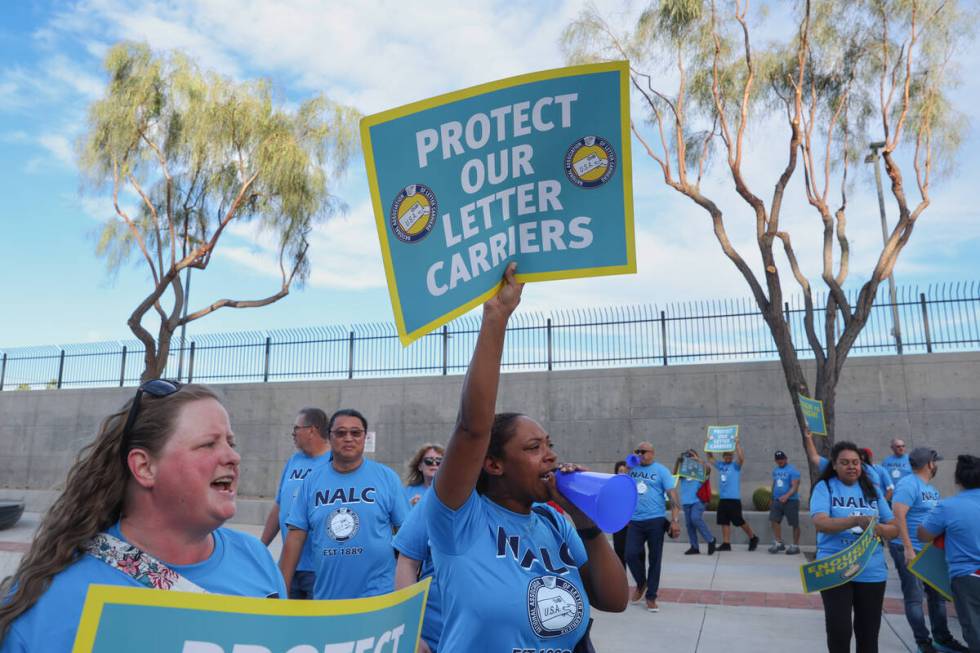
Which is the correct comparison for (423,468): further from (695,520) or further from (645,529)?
(695,520)

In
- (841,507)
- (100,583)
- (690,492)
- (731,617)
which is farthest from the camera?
(690,492)

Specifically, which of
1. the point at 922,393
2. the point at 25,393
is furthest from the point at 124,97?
the point at 922,393

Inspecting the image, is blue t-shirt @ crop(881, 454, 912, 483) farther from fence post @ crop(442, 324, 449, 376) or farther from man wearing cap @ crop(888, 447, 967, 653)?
fence post @ crop(442, 324, 449, 376)

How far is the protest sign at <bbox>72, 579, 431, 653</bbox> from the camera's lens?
1.16 m

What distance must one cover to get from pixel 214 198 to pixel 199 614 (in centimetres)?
1557

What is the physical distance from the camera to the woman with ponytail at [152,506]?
1544 millimetres

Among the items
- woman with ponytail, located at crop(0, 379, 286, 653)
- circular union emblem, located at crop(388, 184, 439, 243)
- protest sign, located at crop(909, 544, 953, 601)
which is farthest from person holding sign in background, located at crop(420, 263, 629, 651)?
protest sign, located at crop(909, 544, 953, 601)

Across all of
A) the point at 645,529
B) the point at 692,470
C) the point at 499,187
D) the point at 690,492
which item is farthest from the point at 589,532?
the point at 690,492

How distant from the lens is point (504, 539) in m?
2.42

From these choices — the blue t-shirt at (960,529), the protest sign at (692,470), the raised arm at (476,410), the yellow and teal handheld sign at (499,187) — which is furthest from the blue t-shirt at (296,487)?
the protest sign at (692,470)

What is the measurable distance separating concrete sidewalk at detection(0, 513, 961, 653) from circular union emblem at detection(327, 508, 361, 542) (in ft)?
10.4

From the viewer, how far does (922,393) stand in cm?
1415

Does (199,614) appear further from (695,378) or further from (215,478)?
(695,378)

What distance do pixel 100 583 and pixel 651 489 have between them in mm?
7897
